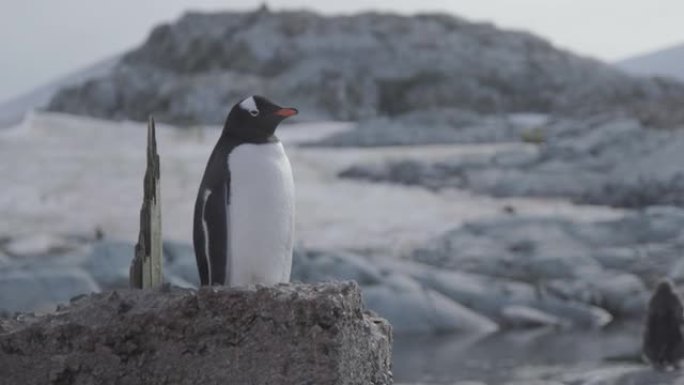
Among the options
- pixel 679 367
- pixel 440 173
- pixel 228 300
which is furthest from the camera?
pixel 440 173

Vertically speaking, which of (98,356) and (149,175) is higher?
(149,175)

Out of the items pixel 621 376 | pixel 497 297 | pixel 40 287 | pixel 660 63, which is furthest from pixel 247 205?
pixel 660 63

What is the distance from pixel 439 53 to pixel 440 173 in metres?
23.5

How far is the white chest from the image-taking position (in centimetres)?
524

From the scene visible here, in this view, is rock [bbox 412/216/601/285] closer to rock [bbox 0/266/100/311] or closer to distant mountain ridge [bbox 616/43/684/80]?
rock [bbox 0/266/100/311]

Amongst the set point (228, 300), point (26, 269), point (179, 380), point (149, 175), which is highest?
point (149, 175)

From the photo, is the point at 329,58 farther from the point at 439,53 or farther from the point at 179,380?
the point at 179,380

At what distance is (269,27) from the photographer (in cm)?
5262

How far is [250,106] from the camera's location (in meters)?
5.37

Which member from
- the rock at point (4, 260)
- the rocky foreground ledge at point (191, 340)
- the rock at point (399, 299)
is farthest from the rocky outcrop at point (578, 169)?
the rocky foreground ledge at point (191, 340)

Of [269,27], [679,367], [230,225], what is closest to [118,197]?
[679,367]

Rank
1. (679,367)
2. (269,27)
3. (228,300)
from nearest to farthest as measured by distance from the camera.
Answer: (228,300), (679,367), (269,27)

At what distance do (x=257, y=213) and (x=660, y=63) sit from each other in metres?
65.6

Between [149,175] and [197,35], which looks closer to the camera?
[149,175]
